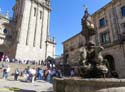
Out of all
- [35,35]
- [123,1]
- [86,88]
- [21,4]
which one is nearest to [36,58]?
[35,35]

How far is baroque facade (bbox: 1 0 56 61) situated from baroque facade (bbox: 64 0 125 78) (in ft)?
46.7

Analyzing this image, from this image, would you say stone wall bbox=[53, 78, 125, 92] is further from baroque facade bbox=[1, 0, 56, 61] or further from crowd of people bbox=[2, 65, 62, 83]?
baroque facade bbox=[1, 0, 56, 61]

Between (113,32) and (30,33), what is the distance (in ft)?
61.3

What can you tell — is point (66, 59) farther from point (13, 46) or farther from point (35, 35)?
point (13, 46)

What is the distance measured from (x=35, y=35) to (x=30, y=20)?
3773 mm

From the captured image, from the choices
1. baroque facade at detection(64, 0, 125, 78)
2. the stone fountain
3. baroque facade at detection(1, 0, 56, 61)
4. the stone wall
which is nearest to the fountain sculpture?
the stone fountain

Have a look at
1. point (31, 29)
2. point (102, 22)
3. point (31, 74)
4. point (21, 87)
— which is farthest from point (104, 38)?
point (21, 87)

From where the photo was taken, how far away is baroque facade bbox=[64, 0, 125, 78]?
19.8m

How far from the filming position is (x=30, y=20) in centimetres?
3288

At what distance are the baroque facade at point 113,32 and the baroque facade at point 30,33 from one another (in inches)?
561

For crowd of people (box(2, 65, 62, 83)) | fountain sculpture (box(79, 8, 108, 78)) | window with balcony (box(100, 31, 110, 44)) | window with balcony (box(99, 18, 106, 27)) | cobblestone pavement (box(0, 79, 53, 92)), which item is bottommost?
cobblestone pavement (box(0, 79, 53, 92))

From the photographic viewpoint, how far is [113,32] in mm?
22172

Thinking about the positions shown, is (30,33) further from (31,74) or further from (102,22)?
(31,74)

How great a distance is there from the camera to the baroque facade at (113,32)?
1978cm
